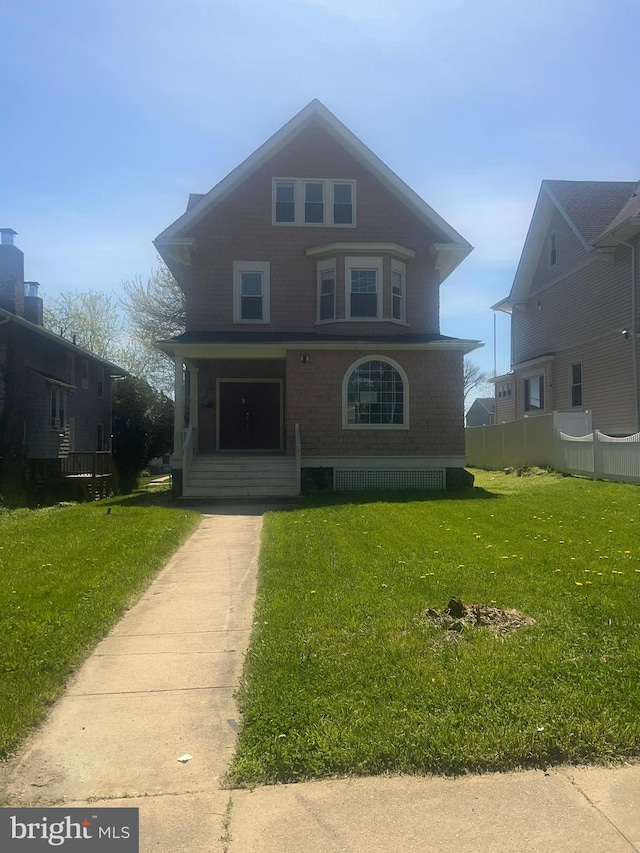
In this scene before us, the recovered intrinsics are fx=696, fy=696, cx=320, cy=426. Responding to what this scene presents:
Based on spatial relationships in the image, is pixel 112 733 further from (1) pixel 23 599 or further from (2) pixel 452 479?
(2) pixel 452 479

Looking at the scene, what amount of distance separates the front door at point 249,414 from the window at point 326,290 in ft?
8.07

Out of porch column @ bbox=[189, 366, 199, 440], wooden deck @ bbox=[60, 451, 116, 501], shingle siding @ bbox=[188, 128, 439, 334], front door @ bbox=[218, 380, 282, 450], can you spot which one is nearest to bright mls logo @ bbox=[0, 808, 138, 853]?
porch column @ bbox=[189, 366, 199, 440]

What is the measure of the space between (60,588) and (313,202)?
15.6m

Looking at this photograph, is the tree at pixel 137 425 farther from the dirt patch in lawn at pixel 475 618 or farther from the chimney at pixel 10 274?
the dirt patch in lawn at pixel 475 618

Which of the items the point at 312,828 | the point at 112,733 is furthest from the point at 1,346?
the point at 312,828

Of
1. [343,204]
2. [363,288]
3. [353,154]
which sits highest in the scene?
[353,154]

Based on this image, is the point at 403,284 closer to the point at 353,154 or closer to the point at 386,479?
the point at 353,154

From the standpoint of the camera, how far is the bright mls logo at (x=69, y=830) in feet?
9.74

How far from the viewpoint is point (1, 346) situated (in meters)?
21.8

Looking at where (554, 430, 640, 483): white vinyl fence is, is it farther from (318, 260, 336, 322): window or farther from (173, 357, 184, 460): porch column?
(173, 357, 184, 460): porch column

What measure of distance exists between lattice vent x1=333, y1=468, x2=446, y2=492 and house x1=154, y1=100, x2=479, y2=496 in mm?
29

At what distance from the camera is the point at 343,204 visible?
65.5 feet

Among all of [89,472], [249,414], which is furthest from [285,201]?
[89,472]

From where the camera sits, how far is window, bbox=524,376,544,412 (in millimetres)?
26672
